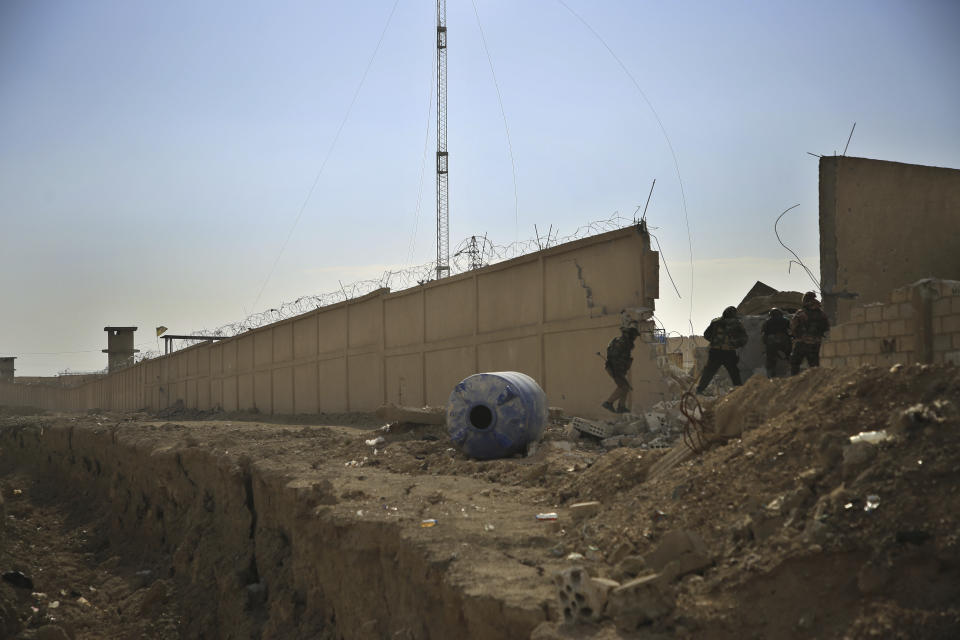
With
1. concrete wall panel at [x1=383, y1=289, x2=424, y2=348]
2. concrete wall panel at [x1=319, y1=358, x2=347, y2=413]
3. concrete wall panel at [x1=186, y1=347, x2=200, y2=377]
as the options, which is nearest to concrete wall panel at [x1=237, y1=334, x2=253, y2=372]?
concrete wall panel at [x1=186, y1=347, x2=200, y2=377]

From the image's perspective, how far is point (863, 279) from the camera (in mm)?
14477

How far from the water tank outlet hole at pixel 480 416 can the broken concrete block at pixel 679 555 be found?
6048mm

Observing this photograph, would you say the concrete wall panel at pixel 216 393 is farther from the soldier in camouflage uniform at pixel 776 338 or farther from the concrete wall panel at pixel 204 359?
the soldier in camouflage uniform at pixel 776 338

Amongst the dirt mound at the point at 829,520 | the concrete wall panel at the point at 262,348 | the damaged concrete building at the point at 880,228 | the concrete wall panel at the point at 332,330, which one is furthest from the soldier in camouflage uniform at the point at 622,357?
the concrete wall panel at the point at 262,348

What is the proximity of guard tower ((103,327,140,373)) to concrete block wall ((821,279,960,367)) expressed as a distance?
176ft

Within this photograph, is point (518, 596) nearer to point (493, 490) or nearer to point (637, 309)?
point (493, 490)

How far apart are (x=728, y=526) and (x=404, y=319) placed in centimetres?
1571

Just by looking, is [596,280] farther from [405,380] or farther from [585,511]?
[585,511]

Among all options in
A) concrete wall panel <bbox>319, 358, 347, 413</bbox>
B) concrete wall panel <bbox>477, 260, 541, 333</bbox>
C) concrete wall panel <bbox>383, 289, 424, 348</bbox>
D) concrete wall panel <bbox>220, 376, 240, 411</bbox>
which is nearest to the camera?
concrete wall panel <bbox>477, 260, 541, 333</bbox>

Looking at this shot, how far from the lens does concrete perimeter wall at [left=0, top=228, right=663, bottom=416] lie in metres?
13.3

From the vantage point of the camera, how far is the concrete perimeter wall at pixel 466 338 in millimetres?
13273

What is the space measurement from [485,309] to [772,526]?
1267cm

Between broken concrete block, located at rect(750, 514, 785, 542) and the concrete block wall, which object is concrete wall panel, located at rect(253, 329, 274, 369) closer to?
the concrete block wall

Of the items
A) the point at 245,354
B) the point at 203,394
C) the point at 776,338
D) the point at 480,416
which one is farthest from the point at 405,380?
the point at 203,394
